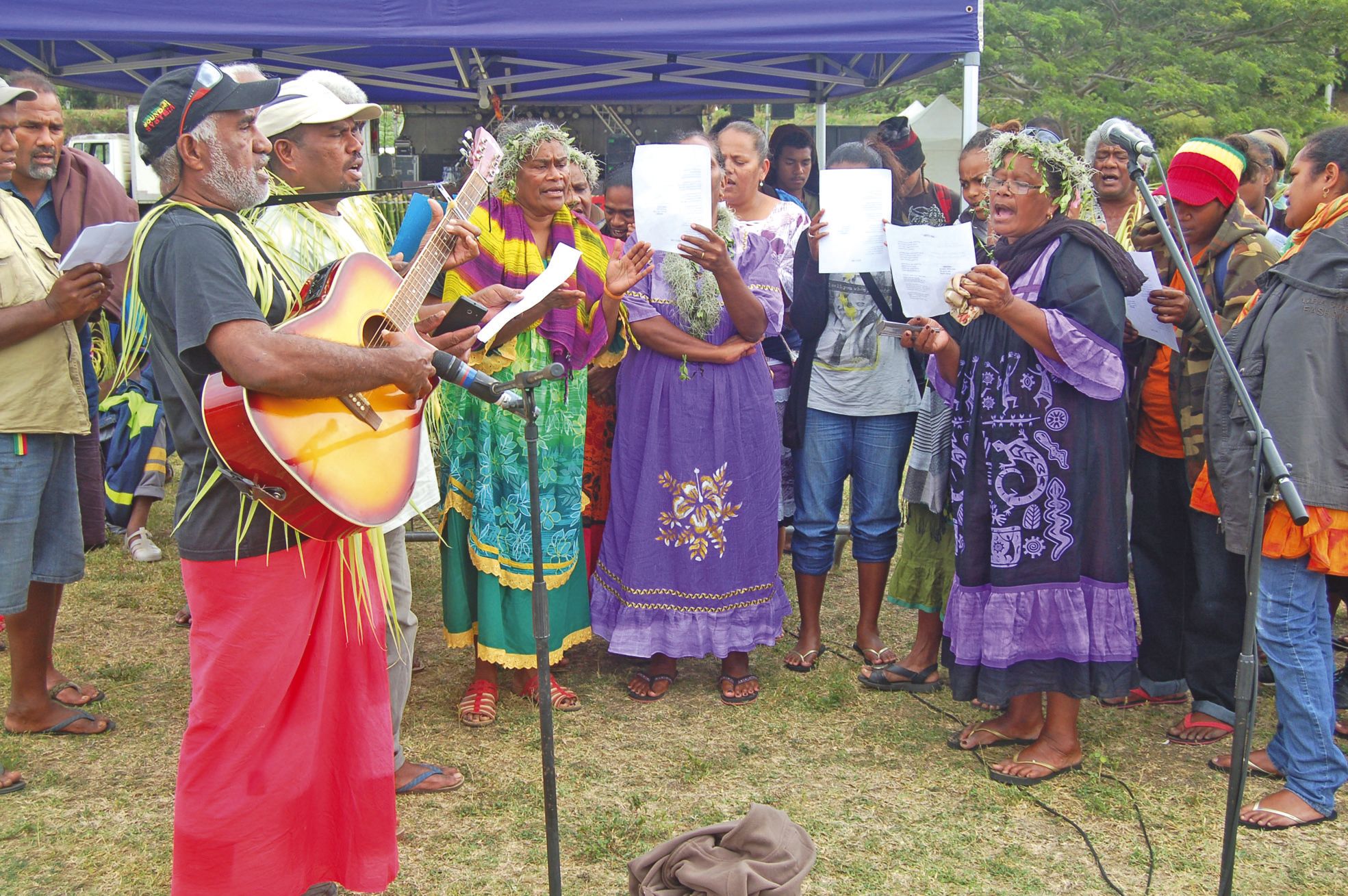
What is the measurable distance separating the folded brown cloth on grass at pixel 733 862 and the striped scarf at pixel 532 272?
2156 millimetres

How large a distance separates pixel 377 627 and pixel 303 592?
0.26m

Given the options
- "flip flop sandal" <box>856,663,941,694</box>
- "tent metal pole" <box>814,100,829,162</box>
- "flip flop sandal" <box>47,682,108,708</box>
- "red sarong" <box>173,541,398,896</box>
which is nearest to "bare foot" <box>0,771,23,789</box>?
"flip flop sandal" <box>47,682,108,708</box>

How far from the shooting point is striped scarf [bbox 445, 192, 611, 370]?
4.23 m

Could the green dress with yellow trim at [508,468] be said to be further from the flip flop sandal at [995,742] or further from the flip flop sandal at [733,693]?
the flip flop sandal at [995,742]

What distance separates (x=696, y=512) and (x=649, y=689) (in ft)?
2.54

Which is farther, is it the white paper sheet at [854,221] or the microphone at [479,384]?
the white paper sheet at [854,221]

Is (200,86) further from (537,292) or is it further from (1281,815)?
(1281,815)

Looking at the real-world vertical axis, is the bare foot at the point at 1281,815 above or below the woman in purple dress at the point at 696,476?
below

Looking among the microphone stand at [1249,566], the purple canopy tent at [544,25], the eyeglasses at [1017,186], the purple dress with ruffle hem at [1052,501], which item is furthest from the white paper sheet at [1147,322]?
the purple canopy tent at [544,25]

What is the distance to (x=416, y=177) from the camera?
12.3 meters

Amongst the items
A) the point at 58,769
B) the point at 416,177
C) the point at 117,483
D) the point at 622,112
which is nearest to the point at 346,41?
the point at 117,483

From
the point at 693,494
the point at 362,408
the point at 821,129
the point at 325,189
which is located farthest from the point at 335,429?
the point at 821,129

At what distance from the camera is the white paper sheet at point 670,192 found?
4.11m

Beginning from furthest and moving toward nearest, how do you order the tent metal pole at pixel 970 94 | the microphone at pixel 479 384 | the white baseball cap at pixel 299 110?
the tent metal pole at pixel 970 94, the white baseball cap at pixel 299 110, the microphone at pixel 479 384
